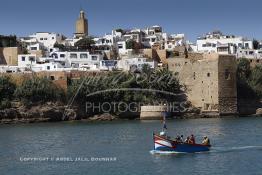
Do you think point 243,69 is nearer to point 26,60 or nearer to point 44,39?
point 26,60

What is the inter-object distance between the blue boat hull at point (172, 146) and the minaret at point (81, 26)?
182 feet

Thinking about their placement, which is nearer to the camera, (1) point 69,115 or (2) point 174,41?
(1) point 69,115

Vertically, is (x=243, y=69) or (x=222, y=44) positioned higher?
(x=222, y=44)

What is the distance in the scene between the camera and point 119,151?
106 feet

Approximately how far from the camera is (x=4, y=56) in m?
69.4

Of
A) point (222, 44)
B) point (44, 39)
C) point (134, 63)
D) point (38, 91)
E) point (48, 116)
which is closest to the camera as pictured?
point (38, 91)

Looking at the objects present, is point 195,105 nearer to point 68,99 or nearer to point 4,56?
point 68,99

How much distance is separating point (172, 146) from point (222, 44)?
46834mm

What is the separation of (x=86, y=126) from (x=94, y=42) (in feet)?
96.8

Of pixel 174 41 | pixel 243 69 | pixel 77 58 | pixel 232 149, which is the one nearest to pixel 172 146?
pixel 232 149

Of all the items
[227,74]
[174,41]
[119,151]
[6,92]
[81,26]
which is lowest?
[119,151]

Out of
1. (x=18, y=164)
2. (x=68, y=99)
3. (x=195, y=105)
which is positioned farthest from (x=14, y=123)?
(x=18, y=164)

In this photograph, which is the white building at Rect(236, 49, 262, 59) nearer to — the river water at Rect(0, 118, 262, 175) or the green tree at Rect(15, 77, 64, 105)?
the green tree at Rect(15, 77, 64, 105)

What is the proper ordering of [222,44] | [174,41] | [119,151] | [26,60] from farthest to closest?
[174,41] < [222,44] < [26,60] < [119,151]
